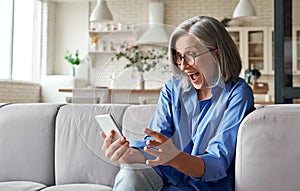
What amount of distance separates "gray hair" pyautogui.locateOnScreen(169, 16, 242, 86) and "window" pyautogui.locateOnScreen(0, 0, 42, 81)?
623 cm

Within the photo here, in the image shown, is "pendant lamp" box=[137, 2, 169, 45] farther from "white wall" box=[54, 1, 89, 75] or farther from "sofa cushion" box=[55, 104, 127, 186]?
"white wall" box=[54, 1, 89, 75]

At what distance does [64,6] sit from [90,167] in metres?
6.69

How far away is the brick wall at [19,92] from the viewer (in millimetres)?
7196

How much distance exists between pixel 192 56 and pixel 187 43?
0.05 m

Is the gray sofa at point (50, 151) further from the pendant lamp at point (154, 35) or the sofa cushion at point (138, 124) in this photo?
the pendant lamp at point (154, 35)

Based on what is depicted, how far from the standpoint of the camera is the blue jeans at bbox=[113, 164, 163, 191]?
1449mm

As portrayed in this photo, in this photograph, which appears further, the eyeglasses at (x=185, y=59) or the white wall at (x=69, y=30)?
the white wall at (x=69, y=30)

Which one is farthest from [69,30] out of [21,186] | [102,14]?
[21,186]

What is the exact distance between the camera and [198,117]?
153cm

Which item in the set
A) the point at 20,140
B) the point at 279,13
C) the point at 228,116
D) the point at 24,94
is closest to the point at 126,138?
the point at 228,116

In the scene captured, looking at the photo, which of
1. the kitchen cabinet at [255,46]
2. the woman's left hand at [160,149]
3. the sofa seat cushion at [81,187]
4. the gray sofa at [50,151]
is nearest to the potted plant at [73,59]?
the kitchen cabinet at [255,46]

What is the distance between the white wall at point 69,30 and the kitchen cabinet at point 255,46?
2.56m

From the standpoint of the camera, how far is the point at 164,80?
145 cm

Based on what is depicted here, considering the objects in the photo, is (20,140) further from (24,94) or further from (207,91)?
(24,94)
